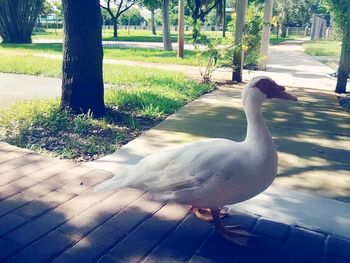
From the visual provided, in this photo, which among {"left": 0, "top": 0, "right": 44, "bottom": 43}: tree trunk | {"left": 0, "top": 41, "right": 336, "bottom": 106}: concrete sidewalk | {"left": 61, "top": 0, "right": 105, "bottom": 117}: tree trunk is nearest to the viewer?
{"left": 61, "top": 0, "right": 105, "bottom": 117}: tree trunk

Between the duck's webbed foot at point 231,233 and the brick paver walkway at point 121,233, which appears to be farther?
the duck's webbed foot at point 231,233

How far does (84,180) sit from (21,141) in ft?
5.09

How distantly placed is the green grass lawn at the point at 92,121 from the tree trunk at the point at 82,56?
0.27m

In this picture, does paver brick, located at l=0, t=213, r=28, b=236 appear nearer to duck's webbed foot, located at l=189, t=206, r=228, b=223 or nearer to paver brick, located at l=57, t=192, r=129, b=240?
paver brick, located at l=57, t=192, r=129, b=240

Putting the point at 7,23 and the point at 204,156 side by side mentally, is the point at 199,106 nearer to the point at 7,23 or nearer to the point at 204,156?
the point at 204,156

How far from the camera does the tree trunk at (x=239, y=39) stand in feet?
31.2

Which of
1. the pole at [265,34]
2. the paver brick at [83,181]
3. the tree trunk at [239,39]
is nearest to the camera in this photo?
the paver brick at [83,181]

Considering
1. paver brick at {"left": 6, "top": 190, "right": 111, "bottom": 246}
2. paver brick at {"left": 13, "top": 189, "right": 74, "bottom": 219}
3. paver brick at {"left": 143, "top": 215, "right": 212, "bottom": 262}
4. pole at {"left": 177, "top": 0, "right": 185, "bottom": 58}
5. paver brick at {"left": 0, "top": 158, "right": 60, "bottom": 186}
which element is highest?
pole at {"left": 177, "top": 0, "right": 185, "bottom": 58}

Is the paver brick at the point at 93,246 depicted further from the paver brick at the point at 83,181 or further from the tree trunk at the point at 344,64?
the tree trunk at the point at 344,64

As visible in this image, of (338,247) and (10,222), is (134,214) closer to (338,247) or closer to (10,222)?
(10,222)

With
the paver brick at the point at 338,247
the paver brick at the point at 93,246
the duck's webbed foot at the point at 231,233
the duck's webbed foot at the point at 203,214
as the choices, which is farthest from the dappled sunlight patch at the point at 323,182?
the paver brick at the point at 93,246

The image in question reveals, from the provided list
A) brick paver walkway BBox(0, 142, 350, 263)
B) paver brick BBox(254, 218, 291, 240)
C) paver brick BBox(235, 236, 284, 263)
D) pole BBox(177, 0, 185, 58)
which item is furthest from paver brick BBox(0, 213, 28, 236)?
pole BBox(177, 0, 185, 58)

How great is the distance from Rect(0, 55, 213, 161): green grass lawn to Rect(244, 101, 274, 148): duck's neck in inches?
90.4

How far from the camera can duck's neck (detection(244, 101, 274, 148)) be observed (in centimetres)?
272
